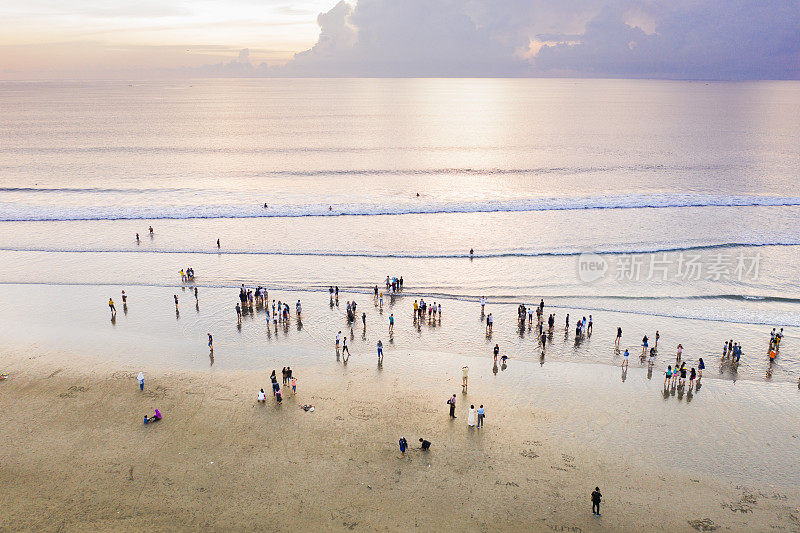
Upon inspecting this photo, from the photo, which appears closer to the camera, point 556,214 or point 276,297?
point 276,297

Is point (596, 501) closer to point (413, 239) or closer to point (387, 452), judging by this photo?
point (387, 452)

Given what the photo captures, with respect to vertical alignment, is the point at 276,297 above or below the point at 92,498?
above

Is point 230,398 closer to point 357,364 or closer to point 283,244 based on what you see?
point 357,364

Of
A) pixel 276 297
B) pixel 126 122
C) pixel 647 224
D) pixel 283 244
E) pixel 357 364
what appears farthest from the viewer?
→ pixel 126 122

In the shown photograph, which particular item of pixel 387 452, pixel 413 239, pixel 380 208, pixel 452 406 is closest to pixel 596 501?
pixel 452 406

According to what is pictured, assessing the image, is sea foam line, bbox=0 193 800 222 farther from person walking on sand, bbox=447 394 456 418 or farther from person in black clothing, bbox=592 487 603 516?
person in black clothing, bbox=592 487 603 516

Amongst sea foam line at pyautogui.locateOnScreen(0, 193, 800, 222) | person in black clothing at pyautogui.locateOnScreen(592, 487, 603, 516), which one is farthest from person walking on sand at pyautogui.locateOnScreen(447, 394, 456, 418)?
sea foam line at pyautogui.locateOnScreen(0, 193, 800, 222)

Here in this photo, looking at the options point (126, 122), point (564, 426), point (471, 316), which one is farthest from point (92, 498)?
point (126, 122)
